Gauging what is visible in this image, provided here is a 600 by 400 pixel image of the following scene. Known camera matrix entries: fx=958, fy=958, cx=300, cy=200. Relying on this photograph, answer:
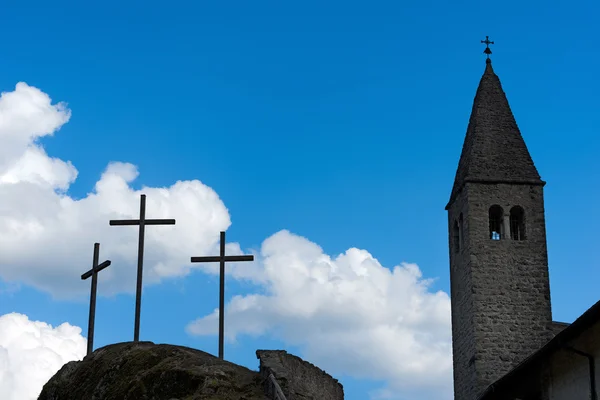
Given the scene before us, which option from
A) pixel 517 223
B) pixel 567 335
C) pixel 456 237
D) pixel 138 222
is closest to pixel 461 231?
pixel 456 237

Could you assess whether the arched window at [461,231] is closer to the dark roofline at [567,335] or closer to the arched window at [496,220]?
the arched window at [496,220]

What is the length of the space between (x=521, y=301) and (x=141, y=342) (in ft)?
60.1

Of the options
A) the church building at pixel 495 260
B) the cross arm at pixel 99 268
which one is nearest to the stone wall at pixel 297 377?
the cross arm at pixel 99 268

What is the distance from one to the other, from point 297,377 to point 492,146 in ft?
71.6

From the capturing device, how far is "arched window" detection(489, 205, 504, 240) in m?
37.2

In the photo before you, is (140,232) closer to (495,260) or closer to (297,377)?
(297,377)

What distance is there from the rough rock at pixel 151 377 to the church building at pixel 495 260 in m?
15.7

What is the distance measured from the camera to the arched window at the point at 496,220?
37188 mm

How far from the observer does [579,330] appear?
642 inches

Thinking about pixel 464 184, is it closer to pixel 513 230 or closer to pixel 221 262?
pixel 513 230

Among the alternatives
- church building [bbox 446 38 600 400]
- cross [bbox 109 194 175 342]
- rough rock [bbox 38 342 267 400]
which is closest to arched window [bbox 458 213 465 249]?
church building [bbox 446 38 600 400]

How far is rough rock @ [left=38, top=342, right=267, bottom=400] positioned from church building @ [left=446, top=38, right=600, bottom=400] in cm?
1575

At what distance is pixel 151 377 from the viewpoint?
64.7 ft

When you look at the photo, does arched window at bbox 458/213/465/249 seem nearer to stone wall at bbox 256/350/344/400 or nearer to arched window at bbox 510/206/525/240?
arched window at bbox 510/206/525/240
